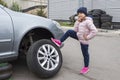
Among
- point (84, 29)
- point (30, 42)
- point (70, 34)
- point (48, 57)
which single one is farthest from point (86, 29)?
point (30, 42)

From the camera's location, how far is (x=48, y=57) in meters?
5.32

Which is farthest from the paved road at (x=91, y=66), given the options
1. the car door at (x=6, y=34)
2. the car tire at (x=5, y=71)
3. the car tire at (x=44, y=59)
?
the car door at (x=6, y=34)

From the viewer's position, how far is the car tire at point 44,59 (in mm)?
4996

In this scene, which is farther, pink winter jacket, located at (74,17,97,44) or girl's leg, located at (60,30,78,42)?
girl's leg, located at (60,30,78,42)

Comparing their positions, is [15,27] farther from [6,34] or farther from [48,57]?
[48,57]

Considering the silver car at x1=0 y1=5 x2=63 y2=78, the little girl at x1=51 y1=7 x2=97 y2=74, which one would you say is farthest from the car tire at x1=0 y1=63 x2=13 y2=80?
the little girl at x1=51 y1=7 x2=97 y2=74

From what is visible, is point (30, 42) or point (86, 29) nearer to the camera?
point (86, 29)

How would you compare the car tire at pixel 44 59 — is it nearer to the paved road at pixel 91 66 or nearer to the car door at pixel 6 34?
the paved road at pixel 91 66

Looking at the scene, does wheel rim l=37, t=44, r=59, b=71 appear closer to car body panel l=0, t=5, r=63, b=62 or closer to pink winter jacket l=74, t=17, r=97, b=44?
car body panel l=0, t=5, r=63, b=62

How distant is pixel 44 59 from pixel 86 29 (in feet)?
3.44

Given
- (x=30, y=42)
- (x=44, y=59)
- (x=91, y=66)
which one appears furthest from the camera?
(x=91, y=66)

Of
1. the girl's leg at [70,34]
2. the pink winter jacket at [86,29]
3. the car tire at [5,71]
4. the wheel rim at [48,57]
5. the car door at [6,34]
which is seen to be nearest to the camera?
the car tire at [5,71]

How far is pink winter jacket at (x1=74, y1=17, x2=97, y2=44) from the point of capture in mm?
5352

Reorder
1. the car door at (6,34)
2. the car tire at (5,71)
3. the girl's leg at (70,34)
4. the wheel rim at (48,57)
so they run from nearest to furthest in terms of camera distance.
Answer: the car tire at (5,71), the car door at (6,34), the wheel rim at (48,57), the girl's leg at (70,34)
